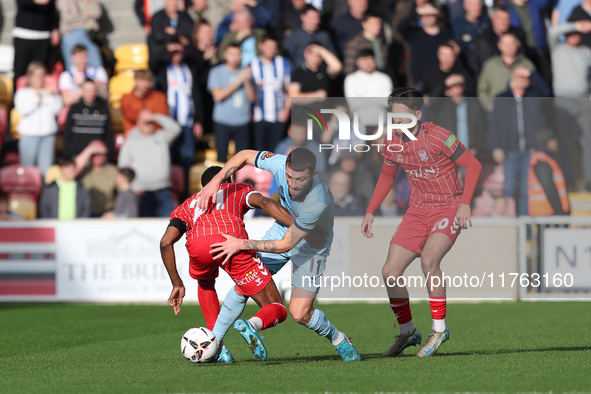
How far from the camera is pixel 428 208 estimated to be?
27.8ft

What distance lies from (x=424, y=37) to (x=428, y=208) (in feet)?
25.5

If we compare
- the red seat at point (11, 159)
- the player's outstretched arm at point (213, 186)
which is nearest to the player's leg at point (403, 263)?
the player's outstretched arm at point (213, 186)

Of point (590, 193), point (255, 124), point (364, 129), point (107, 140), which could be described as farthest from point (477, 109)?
point (107, 140)

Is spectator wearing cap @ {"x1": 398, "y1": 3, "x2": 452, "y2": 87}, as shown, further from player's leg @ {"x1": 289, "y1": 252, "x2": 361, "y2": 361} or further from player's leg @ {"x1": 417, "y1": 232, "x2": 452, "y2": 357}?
player's leg @ {"x1": 289, "y1": 252, "x2": 361, "y2": 361}

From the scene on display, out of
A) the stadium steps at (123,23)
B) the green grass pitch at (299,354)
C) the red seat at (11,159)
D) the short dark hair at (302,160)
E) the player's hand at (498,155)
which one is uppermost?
the stadium steps at (123,23)

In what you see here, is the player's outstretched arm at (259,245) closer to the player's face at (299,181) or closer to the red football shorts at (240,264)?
the red football shorts at (240,264)

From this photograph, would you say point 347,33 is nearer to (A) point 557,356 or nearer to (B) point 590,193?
(B) point 590,193

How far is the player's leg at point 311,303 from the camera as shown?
7906 mm

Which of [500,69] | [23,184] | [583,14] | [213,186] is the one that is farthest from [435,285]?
[583,14]

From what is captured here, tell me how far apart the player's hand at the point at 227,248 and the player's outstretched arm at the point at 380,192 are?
1301 millimetres

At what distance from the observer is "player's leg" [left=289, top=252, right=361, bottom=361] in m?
7.91

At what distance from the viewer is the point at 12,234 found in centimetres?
1465

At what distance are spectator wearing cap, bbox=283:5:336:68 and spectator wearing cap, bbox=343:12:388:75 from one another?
1.09 ft

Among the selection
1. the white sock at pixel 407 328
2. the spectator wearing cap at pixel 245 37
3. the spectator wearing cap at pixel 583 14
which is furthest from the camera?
the spectator wearing cap at pixel 245 37
